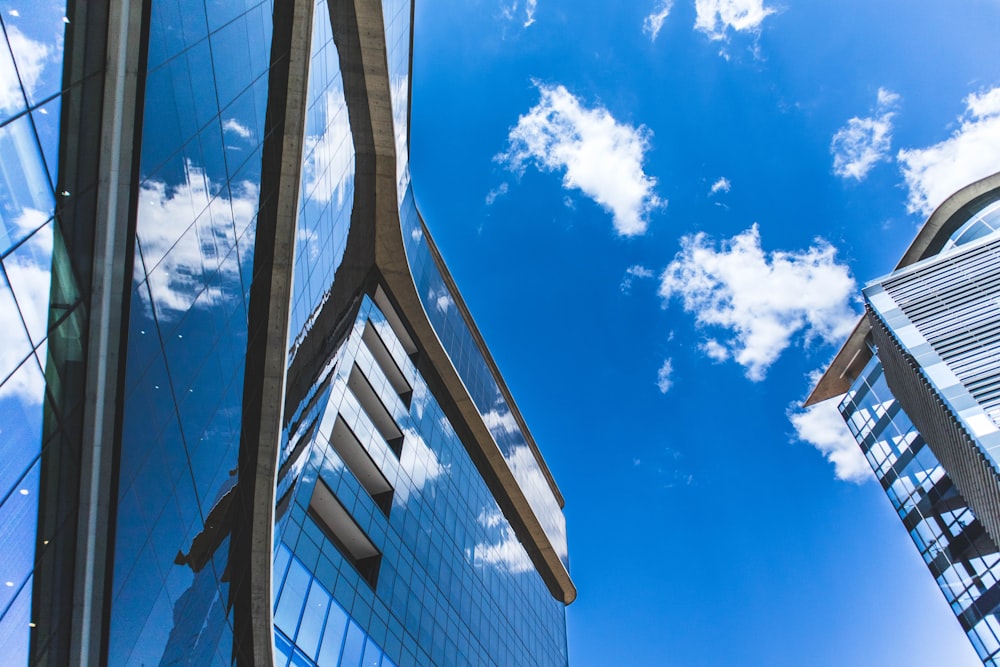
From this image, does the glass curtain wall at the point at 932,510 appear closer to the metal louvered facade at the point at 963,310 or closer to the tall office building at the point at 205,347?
the metal louvered facade at the point at 963,310

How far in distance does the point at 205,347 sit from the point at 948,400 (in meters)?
32.8

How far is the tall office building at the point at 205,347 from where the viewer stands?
7328mm

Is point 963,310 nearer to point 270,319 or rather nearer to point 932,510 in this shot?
point 932,510

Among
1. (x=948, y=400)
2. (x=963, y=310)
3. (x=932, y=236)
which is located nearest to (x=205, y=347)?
(x=948, y=400)

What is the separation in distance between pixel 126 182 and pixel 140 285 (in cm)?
157

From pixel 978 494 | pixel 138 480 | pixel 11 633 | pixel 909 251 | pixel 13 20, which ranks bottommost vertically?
pixel 11 633

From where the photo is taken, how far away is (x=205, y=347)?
13.1 meters

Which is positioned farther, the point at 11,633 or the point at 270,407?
the point at 270,407

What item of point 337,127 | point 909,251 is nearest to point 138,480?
point 337,127

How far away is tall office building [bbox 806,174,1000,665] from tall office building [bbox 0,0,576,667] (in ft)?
85.5

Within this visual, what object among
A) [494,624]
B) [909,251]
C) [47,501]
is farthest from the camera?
[909,251]

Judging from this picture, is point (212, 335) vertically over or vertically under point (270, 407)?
under

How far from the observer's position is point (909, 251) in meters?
47.2

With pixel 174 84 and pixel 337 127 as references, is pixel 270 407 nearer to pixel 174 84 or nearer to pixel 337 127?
pixel 174 84
